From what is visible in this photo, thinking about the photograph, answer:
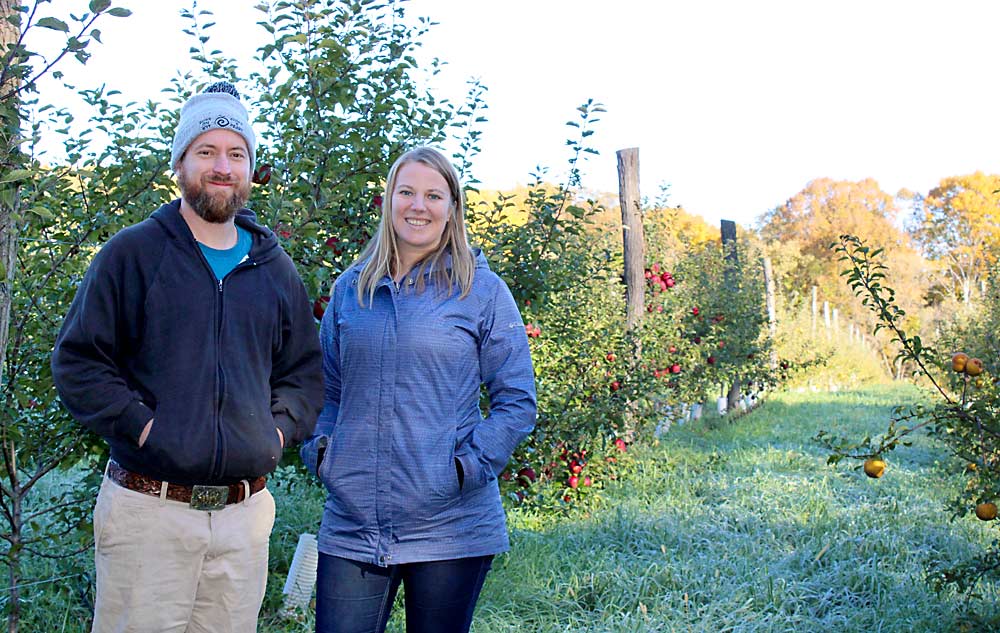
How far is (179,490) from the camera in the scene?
85.3 inches

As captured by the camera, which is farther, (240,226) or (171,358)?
(240,226)

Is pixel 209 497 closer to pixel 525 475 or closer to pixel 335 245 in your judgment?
pixel 335 245

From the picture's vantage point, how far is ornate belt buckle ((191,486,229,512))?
2.17 m

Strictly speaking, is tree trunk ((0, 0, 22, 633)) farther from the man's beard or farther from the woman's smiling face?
the woman's smiling face

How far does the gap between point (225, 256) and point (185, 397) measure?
39cm

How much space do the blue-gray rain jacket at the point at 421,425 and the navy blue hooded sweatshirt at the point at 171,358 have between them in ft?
0.74

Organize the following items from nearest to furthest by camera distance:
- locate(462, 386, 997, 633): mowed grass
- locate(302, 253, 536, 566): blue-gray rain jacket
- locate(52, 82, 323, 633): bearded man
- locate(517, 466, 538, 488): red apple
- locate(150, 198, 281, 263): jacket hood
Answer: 1. locate(52, 82, 323, 633): bearded man
2. locate(150, 198, 281, 263): jacket hood
3. locate(302, 253, 536, 566): blue-gray rain jacket
4. locate(462, 386, 997, 633): mowed grass
5. locate(517, 466, 538, 488): red apple

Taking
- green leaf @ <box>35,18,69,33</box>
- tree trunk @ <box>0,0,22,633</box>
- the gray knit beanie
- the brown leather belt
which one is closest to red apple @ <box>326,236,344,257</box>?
tree trunk @ <box>0,0,22,633</box>

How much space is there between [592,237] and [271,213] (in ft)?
11.8

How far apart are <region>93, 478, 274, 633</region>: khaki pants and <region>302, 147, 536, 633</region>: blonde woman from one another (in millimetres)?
293

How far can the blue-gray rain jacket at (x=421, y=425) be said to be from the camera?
2.36 m

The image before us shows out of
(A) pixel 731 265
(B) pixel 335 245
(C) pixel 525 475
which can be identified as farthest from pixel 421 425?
(A) pixel 731 265

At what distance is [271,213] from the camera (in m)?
3.44

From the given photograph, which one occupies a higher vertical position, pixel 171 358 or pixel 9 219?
pixel 9 219
